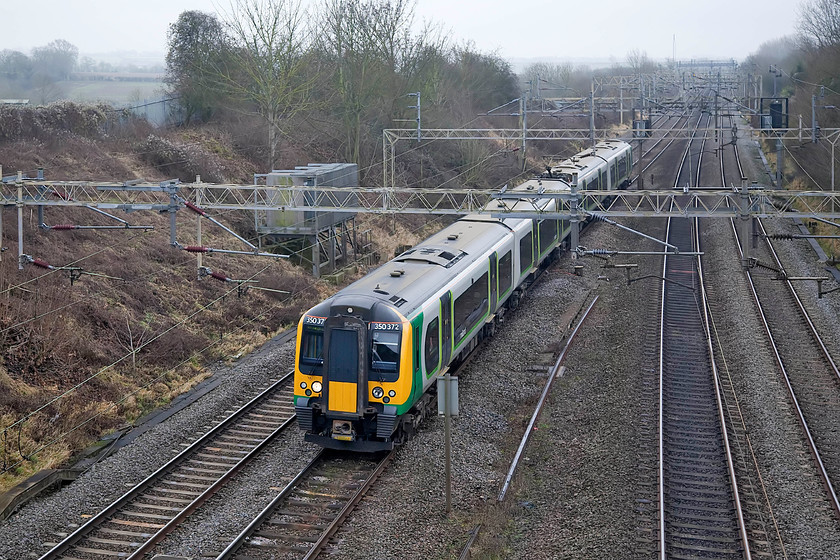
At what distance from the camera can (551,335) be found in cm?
2162

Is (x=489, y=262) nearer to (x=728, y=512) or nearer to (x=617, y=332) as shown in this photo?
(x=617, y=332)

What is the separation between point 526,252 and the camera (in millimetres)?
23844

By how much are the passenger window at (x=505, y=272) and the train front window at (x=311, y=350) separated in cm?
758

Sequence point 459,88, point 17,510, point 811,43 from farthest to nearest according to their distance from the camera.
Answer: point 811,43 → point 459,88 → point 17,510

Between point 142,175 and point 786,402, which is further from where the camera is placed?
point 142,175

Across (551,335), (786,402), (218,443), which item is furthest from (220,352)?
(786,402)

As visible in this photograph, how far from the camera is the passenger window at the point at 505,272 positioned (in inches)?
819

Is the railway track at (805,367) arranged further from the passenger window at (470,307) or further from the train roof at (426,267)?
the train roof at (426,267)

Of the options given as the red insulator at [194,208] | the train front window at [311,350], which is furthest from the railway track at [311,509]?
the red insulator at [194,208]

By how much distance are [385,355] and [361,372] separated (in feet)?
1.51

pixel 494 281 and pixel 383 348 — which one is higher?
pixel 494 281

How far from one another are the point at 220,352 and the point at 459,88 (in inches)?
1645

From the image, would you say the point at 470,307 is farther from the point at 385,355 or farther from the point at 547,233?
the point at 547,233

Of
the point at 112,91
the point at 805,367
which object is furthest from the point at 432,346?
the point at 112,91
